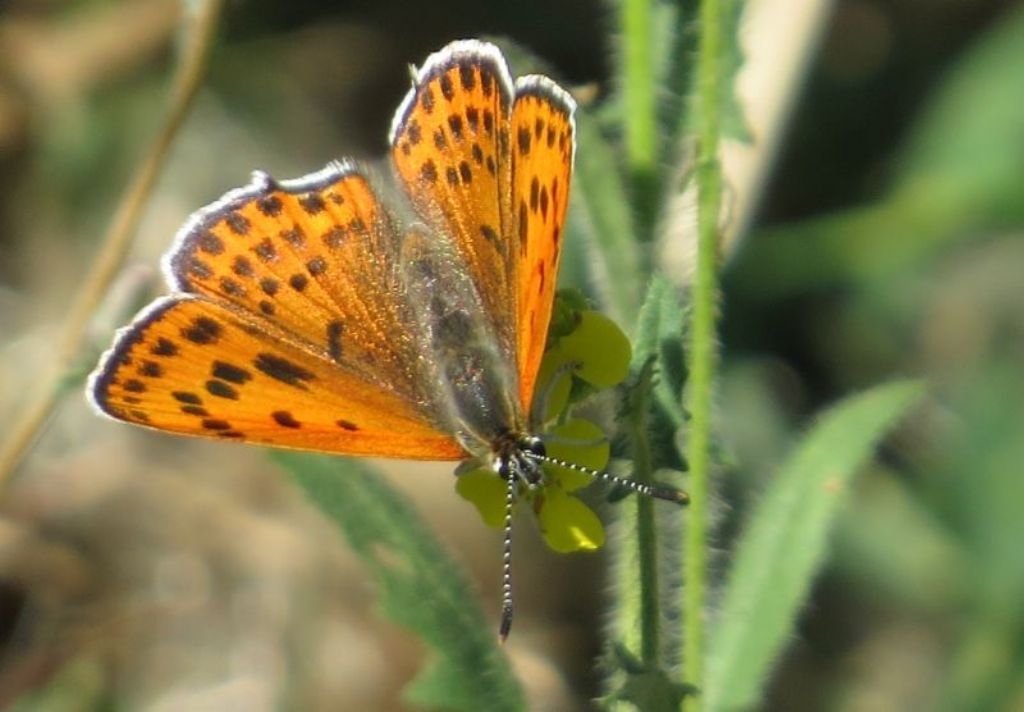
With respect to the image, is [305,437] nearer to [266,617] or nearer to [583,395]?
[583,395]

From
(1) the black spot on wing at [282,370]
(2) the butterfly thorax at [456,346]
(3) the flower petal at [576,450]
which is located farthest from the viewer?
(2) the butterfly thorax at [456,346]

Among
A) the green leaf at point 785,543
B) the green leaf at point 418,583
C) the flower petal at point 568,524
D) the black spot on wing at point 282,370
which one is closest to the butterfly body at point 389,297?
the black spot on wing at point 282,370

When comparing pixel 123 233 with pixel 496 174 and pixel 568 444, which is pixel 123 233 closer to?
pixel 496 174

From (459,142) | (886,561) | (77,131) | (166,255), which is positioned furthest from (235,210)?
(77,131)

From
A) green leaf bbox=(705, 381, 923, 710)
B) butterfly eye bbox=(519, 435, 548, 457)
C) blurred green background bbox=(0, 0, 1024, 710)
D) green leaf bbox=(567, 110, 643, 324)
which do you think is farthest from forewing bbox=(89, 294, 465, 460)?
blurred green background bbox=(0, 0, 1024, 710)

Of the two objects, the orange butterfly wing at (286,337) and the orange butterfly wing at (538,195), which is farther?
the orange butterfly wing at (286,337)

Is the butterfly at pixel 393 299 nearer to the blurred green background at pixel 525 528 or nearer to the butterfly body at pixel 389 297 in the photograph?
the butterfly body at pixel 389 297

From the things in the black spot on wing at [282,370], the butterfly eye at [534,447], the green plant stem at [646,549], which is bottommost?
the green plant stem at [646,549]
